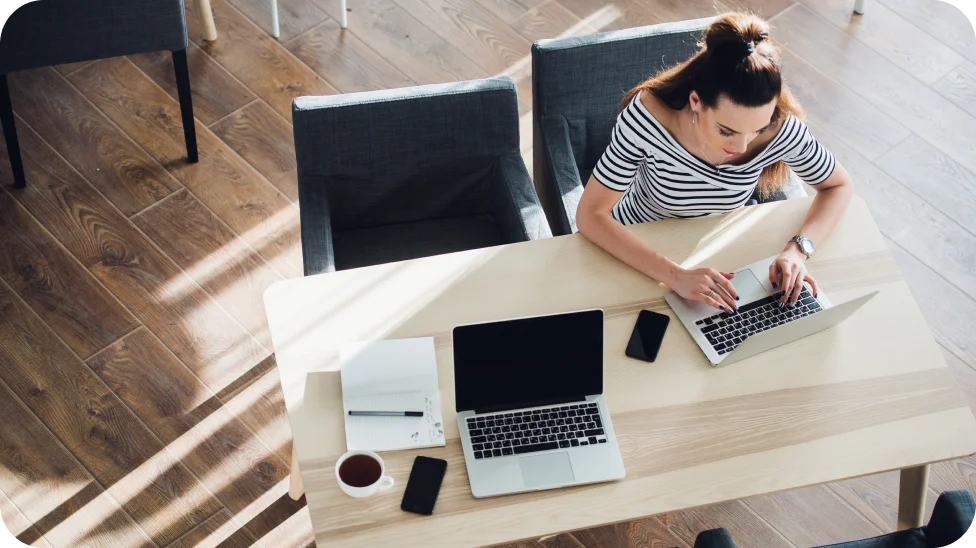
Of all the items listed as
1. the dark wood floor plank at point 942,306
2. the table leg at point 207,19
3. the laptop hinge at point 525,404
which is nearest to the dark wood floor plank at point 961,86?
the dark wood floor plank at point 942,306

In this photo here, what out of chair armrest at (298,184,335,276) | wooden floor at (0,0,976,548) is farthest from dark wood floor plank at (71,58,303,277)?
chair armrest at (298,184,335,276)

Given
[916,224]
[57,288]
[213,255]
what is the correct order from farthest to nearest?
[916,224] → [213,255] → [57,288]

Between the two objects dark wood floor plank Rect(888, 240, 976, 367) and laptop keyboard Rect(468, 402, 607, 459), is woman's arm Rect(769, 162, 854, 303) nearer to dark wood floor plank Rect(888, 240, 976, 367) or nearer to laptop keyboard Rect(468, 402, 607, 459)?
laptop keyboard Rect(468, 402, 607, 459)

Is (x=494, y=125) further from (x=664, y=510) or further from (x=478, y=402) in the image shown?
(x=664, y=510)

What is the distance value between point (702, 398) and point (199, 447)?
4.56 feet

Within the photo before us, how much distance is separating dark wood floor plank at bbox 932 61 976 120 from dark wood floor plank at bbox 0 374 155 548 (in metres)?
2.95

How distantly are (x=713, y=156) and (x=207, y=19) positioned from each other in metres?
2.06

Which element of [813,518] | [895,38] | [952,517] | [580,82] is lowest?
[813,518]

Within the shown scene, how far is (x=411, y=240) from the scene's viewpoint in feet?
8.38

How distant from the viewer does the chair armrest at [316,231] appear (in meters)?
2.27

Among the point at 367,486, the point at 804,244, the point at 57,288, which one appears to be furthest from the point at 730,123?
the point at 57,288

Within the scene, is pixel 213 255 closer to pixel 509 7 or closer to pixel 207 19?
pixel 207 19

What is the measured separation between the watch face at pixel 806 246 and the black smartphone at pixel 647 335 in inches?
13.3

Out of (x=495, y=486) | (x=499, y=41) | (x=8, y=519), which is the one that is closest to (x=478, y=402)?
(x=495, y=486)
